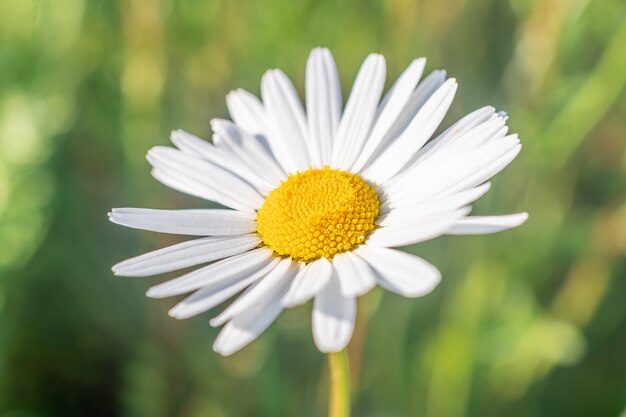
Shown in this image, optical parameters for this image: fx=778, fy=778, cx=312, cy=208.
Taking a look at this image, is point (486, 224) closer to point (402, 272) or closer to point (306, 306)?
point (402, 272)

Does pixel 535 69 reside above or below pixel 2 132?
above

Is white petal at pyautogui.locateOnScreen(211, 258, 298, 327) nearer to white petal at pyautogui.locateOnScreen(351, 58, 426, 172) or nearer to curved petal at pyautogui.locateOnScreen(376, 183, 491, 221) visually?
curved petal at pyautogui.locateOnScreen(376, 183, 491, 221)

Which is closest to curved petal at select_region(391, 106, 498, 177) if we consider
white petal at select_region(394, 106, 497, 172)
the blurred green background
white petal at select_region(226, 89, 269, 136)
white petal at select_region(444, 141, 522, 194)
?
white petal at select_region(394, 106, 497, 172)

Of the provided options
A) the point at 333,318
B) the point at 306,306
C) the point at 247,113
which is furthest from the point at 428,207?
the point at 306,306

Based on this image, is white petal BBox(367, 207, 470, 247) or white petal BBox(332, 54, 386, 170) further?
white petal BBox(332, 54, 386, 170)

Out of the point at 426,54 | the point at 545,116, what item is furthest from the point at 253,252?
the point at 426,54

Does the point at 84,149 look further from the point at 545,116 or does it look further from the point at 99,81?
the point at 545,116
